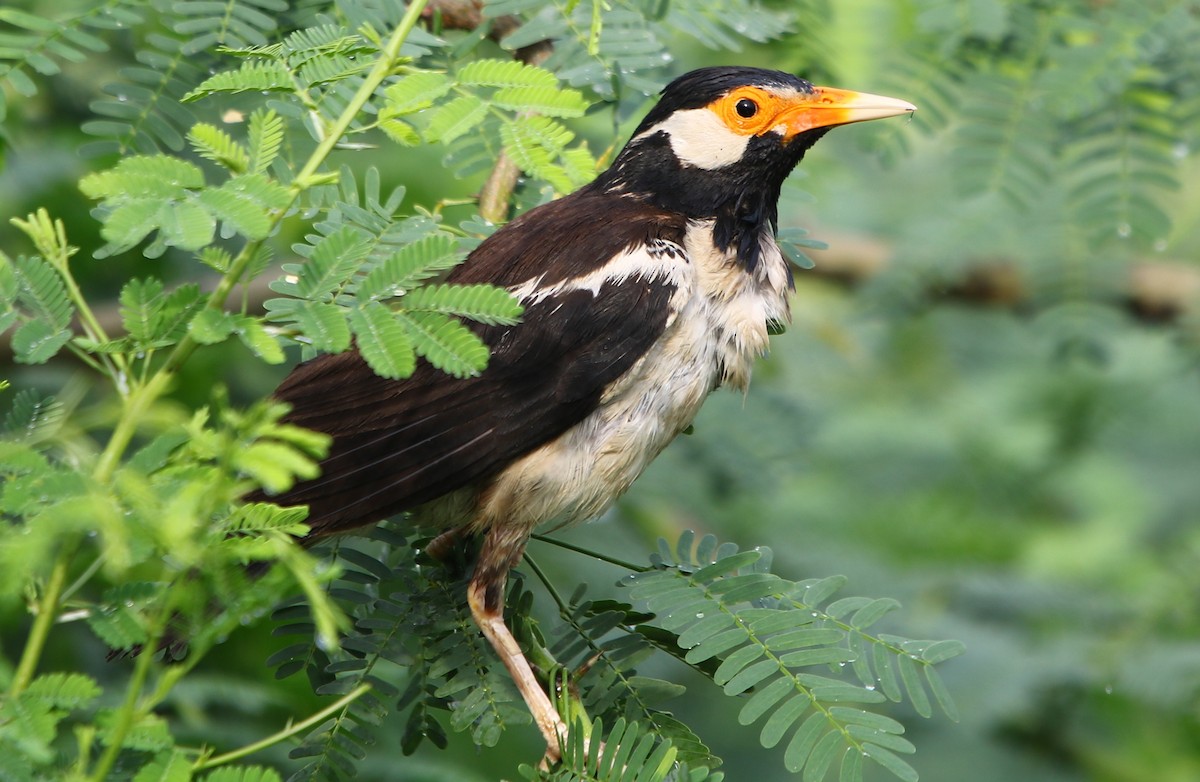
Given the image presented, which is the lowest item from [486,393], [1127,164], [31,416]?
[31,416]

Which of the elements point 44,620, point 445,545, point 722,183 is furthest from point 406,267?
point 722,183

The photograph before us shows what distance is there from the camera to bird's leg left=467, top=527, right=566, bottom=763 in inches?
112

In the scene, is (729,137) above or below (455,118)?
above

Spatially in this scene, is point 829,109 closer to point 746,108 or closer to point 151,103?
point 746,108

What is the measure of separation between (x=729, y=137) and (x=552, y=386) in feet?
3.06

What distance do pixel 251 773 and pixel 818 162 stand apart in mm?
4040

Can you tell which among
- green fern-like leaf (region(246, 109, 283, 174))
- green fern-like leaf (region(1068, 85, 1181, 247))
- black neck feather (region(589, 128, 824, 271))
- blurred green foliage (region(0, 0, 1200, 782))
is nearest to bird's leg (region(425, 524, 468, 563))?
blurred green foliage (region(0, 0, 1200, 782))

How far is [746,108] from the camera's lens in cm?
355

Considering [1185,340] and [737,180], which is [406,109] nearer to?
[737,180]

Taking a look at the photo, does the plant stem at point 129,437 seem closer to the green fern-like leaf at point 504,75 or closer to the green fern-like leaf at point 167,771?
the green fern-like leaf at point 167,771

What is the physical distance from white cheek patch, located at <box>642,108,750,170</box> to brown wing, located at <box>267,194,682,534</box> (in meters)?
0.42

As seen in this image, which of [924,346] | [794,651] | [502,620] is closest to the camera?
[794,651]

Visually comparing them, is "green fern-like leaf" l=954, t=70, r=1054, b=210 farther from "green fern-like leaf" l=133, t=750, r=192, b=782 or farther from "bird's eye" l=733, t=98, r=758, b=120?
"green fern-like leaf" l=133, t=750, r=192, b=782

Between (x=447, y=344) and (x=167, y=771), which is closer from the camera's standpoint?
(x=167, y=771)
